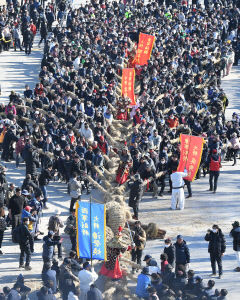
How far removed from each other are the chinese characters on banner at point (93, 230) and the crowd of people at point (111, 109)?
737mm

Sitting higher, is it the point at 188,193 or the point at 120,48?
the point at 120,48

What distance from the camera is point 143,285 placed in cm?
1762

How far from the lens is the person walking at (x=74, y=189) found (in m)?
22.7

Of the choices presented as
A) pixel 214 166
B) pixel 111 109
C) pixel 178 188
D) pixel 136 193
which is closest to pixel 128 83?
pixel 111 109

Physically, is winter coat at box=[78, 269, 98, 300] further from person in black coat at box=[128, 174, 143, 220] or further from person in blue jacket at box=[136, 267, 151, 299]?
person in black coat at box=[128, 174, 143, 220]

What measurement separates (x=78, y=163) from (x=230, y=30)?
21368mm

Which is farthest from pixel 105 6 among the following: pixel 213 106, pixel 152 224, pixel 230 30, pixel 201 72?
pixel 152 224

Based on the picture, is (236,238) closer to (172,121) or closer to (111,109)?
(172,121)

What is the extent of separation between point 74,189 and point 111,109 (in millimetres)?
8370

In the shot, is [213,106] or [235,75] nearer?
[213,106]

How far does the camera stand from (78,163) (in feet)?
79.8

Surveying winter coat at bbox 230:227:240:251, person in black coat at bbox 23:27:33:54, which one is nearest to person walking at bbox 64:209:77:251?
winter coat at bbox 230:227:240:251

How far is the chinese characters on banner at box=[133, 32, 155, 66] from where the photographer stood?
1395 inches

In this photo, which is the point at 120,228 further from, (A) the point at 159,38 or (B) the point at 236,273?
(A) the point at 159,38
